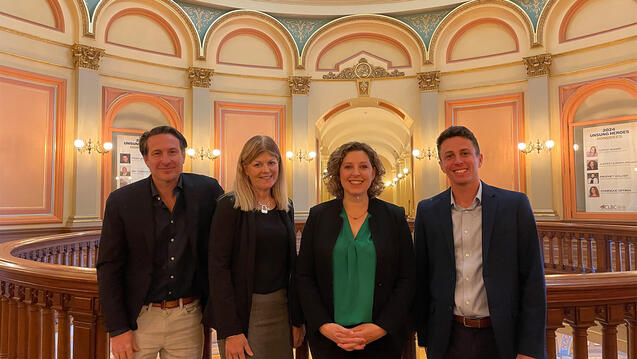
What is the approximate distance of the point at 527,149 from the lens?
11.0m

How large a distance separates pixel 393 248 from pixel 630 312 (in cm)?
128

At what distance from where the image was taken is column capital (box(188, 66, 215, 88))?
11.4 meters

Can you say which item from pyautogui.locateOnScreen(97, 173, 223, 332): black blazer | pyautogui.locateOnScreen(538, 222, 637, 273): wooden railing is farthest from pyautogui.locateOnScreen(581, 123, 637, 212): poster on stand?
pyautogui.locateOnScreen(97, 173, 223, 332): black blazer

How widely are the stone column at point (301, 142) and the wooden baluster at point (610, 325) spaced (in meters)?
10.2

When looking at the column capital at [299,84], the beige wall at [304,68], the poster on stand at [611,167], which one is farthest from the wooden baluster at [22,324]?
the poster on stand at [611,167]

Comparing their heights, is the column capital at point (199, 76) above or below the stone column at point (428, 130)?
above

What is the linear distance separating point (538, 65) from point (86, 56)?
11.4 m

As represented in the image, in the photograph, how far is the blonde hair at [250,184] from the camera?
6.65 ft

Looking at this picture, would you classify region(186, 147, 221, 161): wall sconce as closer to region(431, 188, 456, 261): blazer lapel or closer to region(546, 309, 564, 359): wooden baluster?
region(431, 188, 456, 261): blazer lapel

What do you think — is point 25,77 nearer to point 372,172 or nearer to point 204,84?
point 204,84

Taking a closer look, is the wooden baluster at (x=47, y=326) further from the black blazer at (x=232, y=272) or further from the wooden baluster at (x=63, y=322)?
the black blazer at (x=232, y=272)

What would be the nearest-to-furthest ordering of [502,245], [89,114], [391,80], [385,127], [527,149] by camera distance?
[502,245]
[89,114]
[527,149]
[391,80]
[385,127]

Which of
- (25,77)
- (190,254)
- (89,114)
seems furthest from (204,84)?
(190,254)

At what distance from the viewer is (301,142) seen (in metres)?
12.3
